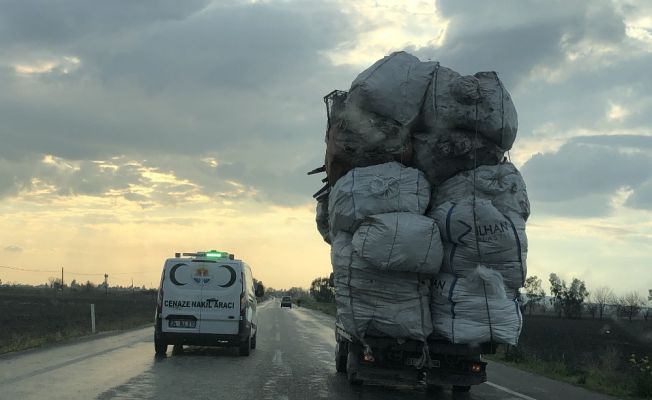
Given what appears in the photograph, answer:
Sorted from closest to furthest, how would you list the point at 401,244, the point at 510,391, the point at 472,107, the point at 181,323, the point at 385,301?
1. the point at 401,244
2. the point at 385,301
3. the point at 472,107
4. the point at 510,391
5. the point at 181,323

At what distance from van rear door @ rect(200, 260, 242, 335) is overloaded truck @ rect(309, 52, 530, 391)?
234 inches

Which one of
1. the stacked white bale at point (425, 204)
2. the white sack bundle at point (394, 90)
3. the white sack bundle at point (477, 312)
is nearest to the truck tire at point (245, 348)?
the stacked white bale at point (425, 204)

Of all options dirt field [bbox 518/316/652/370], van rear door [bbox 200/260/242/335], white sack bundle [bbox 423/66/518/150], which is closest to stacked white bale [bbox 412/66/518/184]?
white sack bundle [bbox 423/66/518/150]

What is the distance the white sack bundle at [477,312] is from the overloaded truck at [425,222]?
0.01 meters

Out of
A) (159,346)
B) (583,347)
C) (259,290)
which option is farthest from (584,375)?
(583,347)

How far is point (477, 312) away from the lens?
8.84 m

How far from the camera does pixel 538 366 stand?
54.1 feet

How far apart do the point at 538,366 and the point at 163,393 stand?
10.4 m

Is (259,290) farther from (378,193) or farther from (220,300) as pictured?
(378,193)

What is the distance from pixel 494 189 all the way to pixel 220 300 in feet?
26.7

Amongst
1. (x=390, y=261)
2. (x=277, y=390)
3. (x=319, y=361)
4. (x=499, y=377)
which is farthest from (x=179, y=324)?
(x=390, y=261)

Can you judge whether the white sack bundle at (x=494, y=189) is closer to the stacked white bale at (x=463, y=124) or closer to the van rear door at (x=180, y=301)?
the stacked white bale at (x=463, y=124)

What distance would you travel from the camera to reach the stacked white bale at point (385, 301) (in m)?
8.94

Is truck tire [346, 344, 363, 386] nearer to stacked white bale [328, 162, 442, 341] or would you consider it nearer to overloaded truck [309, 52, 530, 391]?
overloaded truck [309, 52, 530, 391]
